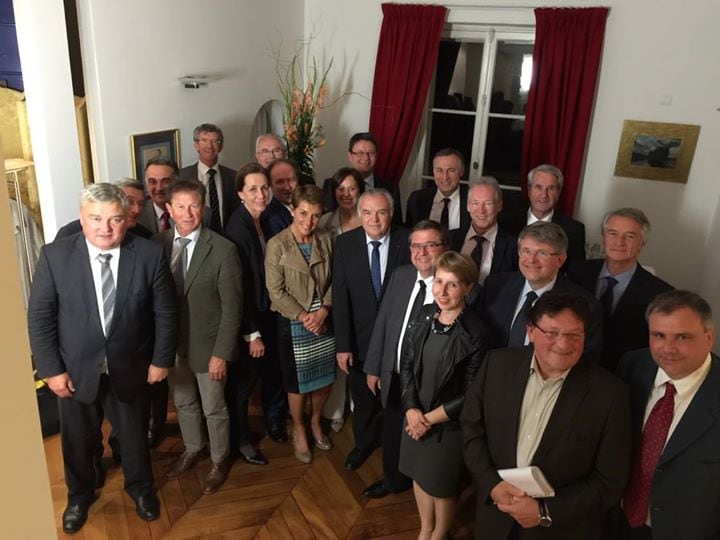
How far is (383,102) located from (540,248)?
318 centimetres

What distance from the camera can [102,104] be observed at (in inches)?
138

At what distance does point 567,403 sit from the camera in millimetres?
1958

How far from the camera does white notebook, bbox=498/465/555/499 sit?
198 cm

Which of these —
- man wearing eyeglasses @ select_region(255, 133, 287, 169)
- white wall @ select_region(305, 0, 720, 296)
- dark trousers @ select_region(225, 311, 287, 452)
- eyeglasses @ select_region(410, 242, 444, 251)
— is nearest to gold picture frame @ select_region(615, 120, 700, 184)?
white wall @ select_region(305, 0, 720, 296)

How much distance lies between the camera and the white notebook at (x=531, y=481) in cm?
198

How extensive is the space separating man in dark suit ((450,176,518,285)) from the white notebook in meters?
1.17

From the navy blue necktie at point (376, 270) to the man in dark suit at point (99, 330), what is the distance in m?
0.98

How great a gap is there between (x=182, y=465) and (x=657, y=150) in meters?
4.11

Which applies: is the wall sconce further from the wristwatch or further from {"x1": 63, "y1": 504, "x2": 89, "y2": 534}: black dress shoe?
the wristwatch

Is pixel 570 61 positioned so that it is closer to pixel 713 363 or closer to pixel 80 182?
pixel 713 363

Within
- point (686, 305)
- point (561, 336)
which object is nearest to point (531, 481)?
point (561, 336)

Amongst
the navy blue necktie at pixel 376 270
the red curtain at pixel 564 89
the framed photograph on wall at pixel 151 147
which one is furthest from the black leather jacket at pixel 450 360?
the red curtain at pixel 564 89

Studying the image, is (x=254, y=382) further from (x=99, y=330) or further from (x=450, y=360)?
(x=450, y=360)

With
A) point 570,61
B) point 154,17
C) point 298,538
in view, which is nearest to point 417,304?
point 298,538
